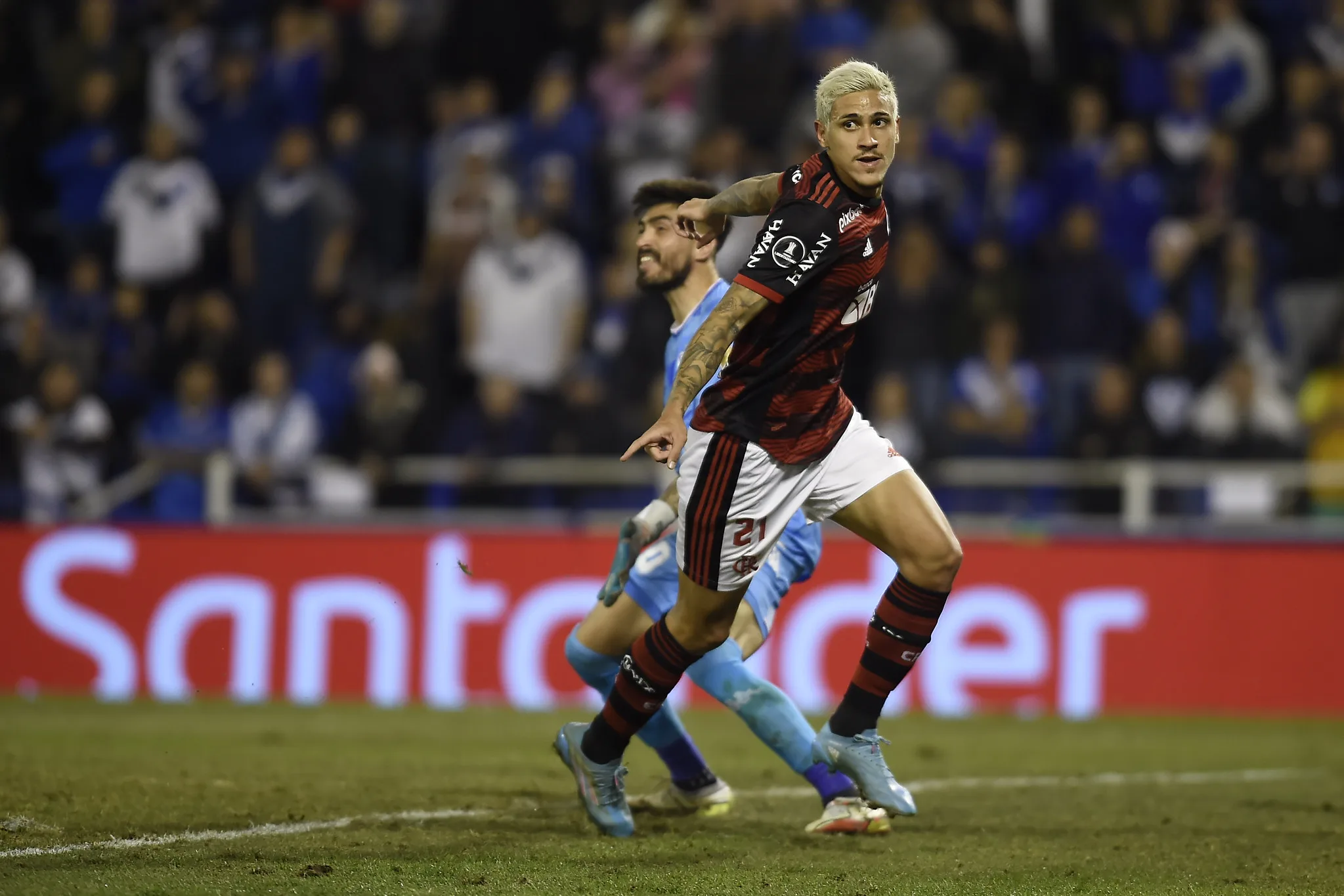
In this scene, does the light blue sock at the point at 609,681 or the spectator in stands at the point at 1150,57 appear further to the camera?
the spectator in stands at the point at 1150,57

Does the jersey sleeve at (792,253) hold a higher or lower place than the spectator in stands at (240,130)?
lower

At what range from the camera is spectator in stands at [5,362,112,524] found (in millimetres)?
13930

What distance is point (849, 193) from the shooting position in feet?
20.9

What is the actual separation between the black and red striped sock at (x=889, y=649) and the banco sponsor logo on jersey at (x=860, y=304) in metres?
0.95

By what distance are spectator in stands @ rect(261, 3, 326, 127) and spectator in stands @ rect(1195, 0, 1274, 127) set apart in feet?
25.6

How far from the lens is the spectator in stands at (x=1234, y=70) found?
1600 centimetres

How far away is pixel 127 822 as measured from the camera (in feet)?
22.1

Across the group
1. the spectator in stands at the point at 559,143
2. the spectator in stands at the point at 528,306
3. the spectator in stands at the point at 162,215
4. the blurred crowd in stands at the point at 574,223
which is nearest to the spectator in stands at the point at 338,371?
the blurred crowd in stands at the point at 574,223

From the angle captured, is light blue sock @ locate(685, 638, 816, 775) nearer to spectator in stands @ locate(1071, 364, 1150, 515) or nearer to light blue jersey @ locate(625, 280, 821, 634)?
light blue jersey @ locate(625, 280, 821, 634)

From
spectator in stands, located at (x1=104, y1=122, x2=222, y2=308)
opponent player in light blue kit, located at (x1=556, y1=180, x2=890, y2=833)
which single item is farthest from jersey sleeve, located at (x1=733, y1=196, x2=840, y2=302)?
spectator in stands, located at (x1=104, y1=122, x2=222, y2=308)

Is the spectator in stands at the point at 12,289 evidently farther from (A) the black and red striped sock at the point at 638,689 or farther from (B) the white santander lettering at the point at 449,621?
(A) the black and red striped sock at the point at 638,689

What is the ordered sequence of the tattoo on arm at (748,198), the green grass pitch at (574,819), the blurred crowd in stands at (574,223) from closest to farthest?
the green grass pitch at (574,819)
the tattoo on arm at (748,198)
the blurred crowd in stands at (574,223)

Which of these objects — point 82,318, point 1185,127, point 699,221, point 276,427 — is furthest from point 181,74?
point 699,221

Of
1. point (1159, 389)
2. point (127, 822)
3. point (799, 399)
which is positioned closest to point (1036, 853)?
point (799, 399)
